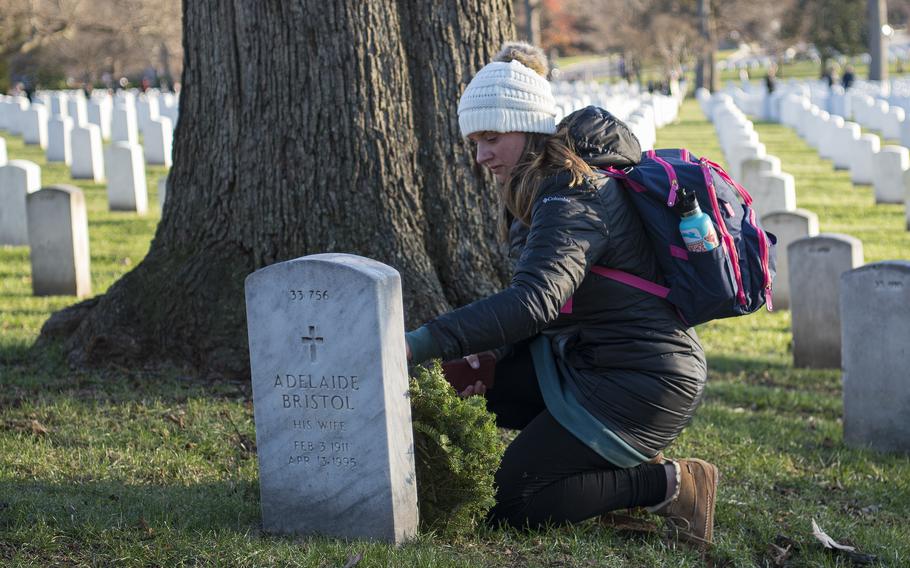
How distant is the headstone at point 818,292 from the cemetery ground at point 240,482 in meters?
0.19

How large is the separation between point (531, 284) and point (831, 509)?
88.5 inches

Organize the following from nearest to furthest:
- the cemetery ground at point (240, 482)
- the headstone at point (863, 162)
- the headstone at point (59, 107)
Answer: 1. the cemetery ground at point (240, 482)
2. the headstone at point (863, 162)
3. the headstone at point (59, 107)

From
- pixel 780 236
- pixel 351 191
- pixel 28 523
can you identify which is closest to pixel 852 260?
pixel 780 236

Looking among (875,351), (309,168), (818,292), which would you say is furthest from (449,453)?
(818,292)

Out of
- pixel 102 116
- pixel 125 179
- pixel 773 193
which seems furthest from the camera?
pixel 102 116

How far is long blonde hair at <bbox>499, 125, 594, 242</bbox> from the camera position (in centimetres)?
411

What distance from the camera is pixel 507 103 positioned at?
167 inches

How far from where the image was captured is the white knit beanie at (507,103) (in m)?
4.24

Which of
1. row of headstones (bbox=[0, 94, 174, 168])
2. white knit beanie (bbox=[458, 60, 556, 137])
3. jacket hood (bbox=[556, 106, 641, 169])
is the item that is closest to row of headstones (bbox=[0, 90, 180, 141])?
row of headstones (bbox=[0, 94, 174, 168])

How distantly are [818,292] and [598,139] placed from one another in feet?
15.5

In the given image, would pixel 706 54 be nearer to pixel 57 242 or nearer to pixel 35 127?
pixel 35 127

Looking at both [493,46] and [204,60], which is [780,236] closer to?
[493,46]

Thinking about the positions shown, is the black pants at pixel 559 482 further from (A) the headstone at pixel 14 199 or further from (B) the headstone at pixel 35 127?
(B) the headstone at pixel 35 127

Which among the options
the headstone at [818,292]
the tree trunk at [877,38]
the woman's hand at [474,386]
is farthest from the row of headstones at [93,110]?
the tree trunk at [877,38]
